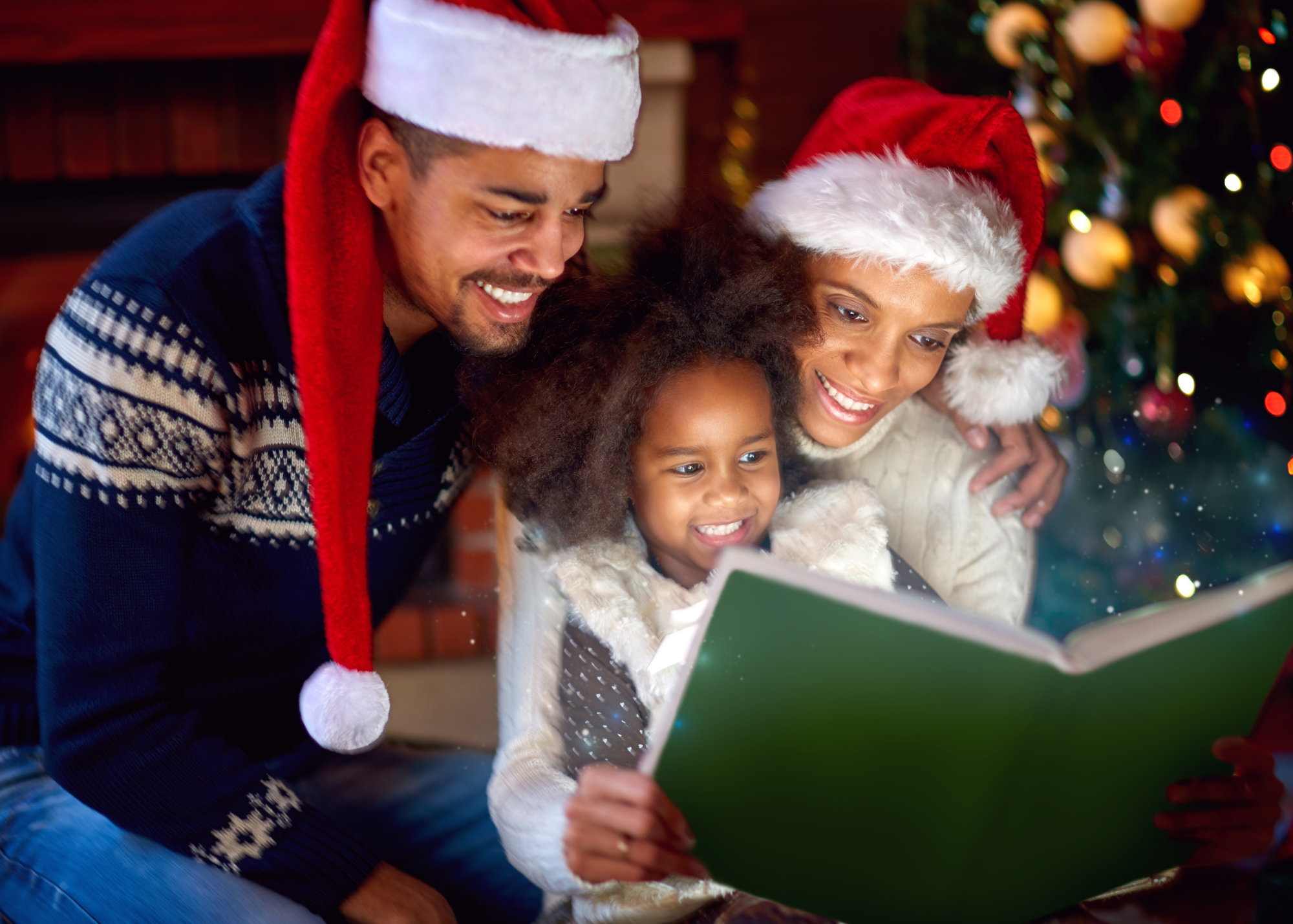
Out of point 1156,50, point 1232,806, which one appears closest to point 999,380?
point 1232,806

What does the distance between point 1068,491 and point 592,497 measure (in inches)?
39.6

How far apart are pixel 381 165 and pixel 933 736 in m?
0.65

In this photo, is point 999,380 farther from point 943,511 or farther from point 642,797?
point 642,797

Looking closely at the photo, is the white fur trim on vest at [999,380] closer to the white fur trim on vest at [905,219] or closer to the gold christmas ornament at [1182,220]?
the white fur trim on vest at [905,219]

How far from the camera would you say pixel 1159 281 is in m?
1.67

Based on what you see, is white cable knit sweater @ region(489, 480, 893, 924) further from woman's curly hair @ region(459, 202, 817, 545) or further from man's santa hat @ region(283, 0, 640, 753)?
man's santa hat @ region(283, 0, 640, 753)

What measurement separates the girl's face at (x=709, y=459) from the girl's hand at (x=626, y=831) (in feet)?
1.00

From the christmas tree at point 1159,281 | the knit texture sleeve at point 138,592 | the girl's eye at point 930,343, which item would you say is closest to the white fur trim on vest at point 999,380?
the girl's eye at point 930,343

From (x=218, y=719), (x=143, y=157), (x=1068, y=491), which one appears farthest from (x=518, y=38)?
(x=143, y=157)

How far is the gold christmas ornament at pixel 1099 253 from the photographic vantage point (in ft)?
5.18

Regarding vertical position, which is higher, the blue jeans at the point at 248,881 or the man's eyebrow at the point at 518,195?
the man's eyebrow at the point at 518,195

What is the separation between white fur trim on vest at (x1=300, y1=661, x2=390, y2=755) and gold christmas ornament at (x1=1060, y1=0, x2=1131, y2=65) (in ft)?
4.77

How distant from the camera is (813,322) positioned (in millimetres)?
985

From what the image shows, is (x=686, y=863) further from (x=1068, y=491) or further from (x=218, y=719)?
(x=1068, y=491)
